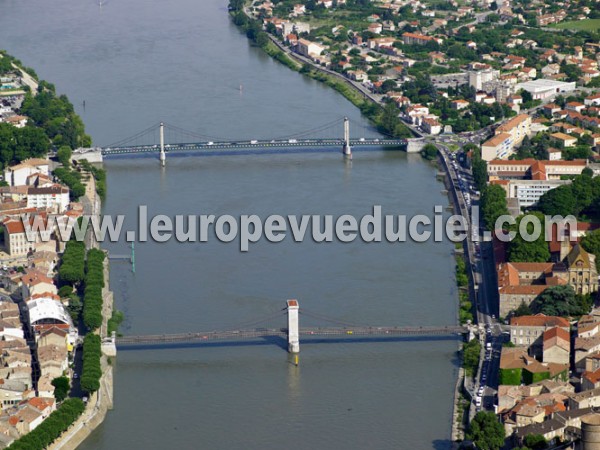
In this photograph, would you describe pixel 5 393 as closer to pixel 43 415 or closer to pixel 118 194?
pixel 43 415

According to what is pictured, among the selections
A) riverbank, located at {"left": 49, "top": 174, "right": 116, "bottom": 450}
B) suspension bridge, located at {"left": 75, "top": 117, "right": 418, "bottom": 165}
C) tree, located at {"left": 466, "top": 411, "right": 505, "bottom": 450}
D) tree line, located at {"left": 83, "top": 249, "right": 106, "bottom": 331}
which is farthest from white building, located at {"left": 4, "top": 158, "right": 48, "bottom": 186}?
tree, located at {"left": 466, "top": 411, "right": 505, "bottom": 450}

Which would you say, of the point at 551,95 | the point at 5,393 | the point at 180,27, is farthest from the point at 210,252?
the point at 180,27

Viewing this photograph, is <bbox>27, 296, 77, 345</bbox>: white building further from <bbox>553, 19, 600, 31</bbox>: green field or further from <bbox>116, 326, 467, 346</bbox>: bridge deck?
<bbox>553, 19, 600, 31</bbox>: green field

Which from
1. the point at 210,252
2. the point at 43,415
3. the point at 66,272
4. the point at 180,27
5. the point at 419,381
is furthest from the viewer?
the point at 180,27

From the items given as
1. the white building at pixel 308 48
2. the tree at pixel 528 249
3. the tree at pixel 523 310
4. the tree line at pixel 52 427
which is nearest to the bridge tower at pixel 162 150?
the tree at pixel 528 249

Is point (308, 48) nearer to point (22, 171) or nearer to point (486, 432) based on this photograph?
point (22, 171)

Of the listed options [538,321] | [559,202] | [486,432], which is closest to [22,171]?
[559,202]
